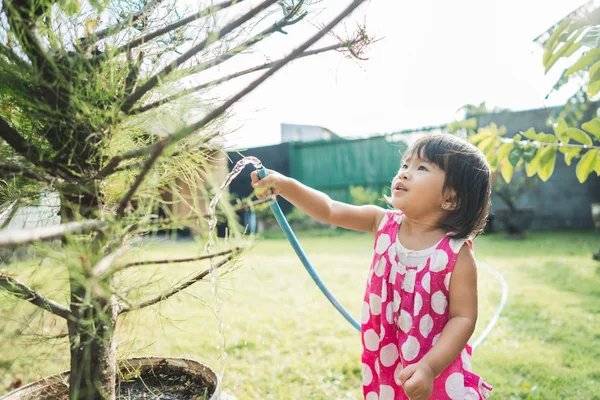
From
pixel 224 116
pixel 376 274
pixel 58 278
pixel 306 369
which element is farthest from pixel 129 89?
pixel 306 369

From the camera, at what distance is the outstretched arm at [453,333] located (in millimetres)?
1189

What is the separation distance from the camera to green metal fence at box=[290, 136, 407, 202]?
35.3 ft

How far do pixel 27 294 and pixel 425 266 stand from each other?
1128 millimetres

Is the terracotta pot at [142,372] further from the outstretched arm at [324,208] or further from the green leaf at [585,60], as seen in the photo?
the green leaf at [585,60]

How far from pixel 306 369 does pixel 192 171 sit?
1.63 m

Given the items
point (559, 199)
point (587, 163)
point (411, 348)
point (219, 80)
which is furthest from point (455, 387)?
point (559, 199)

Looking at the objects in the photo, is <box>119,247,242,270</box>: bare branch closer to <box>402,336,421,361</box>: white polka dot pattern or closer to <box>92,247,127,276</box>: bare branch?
<box>92,247,127,276</box>: bare branch

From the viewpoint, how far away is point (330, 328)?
10.4ft

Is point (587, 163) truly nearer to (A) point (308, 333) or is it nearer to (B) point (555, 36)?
(B) point (555, 36)

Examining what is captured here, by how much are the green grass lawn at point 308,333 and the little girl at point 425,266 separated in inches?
20.0

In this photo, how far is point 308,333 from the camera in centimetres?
308

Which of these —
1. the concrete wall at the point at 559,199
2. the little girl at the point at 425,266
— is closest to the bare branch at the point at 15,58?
the little girl at the point at 425,266

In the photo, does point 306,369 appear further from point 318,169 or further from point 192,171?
point 318,169

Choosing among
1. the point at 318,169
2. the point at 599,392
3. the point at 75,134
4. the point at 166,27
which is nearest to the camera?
the point at 75,134
